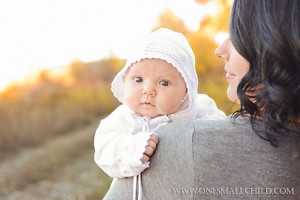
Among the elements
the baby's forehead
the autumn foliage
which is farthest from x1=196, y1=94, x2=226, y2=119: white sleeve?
the autumn foliage

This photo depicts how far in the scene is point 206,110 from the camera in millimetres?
1699

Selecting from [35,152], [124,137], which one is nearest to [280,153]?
[124,137]

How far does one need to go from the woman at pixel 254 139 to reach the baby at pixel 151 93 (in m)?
0.24

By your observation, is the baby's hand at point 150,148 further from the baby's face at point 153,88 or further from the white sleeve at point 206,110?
the white sleeve at point 206,110

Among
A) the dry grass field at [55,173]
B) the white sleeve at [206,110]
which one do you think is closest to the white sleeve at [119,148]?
the white sleeve at [206,110]

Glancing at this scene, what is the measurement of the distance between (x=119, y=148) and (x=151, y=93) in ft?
0.72

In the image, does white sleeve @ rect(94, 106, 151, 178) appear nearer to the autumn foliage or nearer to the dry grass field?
the dry grass field

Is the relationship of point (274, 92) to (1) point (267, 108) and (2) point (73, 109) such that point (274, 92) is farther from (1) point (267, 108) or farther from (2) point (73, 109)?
(2) point (73, 109)

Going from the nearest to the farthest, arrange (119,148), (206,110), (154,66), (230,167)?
(230,167) < (119,148) < (154,66) < (206,110)

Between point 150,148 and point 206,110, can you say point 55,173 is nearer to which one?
point 206,110

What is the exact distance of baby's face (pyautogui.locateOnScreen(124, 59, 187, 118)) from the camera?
1505mm

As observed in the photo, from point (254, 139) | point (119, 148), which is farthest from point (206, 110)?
point (254, 139)

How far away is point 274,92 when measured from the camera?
3.87ft

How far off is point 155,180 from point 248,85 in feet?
1.09
